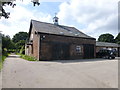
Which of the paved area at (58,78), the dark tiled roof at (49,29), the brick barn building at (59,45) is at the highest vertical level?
the dark tiled roof at (49,29)

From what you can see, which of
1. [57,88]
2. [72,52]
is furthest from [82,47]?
[57,88]

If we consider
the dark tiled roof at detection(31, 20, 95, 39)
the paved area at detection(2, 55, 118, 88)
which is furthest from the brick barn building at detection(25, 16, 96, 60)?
the paved area at detection(2, 55, 118, 88)

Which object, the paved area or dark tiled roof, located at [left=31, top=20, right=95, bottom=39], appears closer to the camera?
the paved area

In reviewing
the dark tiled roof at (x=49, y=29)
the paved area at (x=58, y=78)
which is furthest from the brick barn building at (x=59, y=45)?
the paved area at (x=58, y=78)

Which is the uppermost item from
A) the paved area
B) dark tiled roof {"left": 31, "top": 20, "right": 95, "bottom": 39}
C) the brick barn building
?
dark tiled roof {"left": 31, "top": 20, "right": 95, "bottom": 39}

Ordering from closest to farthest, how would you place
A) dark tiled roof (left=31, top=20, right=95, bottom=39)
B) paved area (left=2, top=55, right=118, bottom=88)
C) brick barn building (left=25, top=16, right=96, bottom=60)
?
paved area (left=2, top=55, right=118, bottom=88), brick barn building (left=25, top=16, right=96, bottom=60), dark tiled roof (left=31, top=20, right=95, bottom=39)

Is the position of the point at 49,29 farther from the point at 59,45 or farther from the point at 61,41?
the point at 59,45

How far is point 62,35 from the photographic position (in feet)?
53.6

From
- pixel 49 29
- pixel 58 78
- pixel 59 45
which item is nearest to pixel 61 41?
pixel 59 45

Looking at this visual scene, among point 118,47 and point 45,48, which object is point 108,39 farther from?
point 45,48

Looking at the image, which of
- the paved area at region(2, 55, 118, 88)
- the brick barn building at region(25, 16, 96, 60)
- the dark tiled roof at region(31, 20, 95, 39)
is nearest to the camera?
the paved area at region(2, 55, 118, 88)

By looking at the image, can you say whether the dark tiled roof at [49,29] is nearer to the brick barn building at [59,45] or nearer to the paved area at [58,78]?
the brick barn building at [59,45]

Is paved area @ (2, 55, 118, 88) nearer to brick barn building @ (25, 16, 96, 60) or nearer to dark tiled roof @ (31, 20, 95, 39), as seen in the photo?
brick barn building @ (25, 16, 96, 60)

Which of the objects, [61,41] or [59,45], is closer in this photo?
[59,45]
